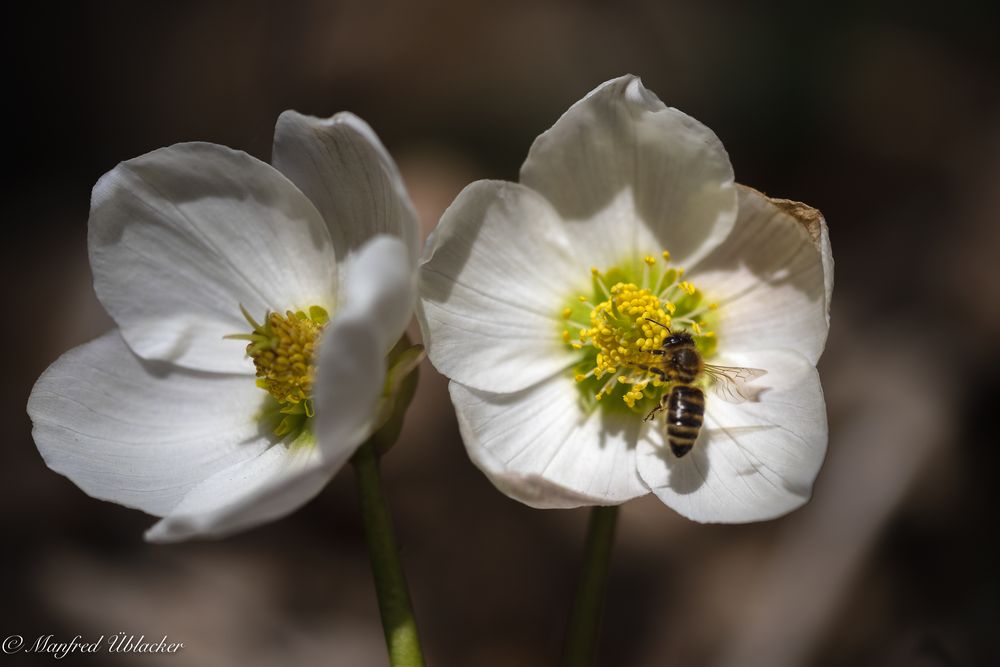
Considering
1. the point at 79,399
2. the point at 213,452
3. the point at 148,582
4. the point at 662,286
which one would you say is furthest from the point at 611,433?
the point at 148,582

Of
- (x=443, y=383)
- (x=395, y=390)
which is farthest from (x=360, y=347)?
(x=443, y=383)

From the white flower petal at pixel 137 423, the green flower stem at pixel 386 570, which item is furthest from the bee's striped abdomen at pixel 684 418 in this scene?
the white flower petal at pixel 137 423

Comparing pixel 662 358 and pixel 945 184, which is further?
pixel 945 184

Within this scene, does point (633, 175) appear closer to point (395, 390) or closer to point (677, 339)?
point (677, 339)

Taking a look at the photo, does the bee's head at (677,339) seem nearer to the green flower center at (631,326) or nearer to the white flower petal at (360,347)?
the green flower center at (631,326)

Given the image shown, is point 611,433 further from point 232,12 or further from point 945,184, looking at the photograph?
point 232,12
